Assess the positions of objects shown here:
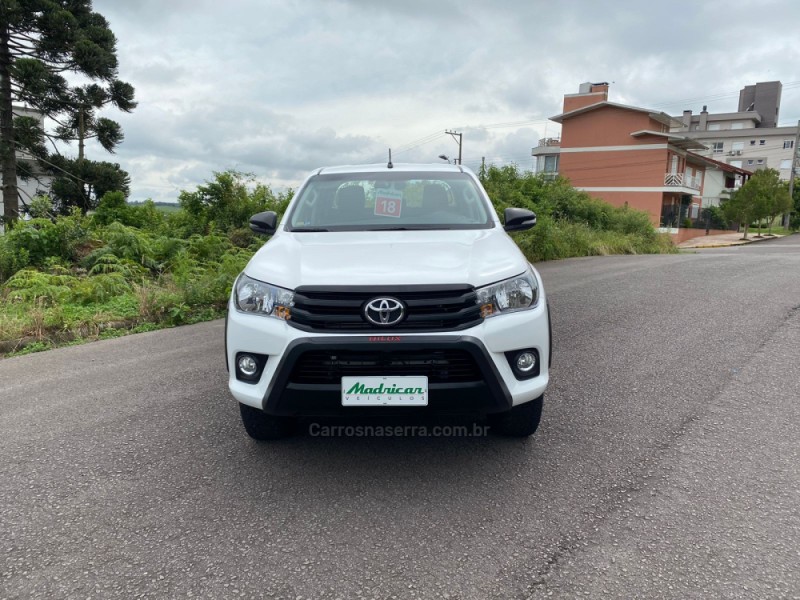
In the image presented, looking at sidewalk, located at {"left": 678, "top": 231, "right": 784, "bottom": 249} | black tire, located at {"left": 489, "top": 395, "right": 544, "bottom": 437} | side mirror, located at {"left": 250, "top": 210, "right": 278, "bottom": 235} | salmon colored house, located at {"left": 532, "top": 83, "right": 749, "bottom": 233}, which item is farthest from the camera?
salmon colored house, located at {"left": 532, "top": 83, "right": 749, "bottom": 233}

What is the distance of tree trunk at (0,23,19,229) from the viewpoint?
15922 millimetres

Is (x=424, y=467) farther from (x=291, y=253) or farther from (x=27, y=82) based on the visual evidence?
(x=27, y=82)

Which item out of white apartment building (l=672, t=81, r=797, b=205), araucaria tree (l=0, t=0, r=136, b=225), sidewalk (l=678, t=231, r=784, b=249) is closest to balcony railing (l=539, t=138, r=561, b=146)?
white apartment building (l=672, t=81, r=797, b=205)

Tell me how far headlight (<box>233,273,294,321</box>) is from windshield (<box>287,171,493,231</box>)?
0.93 m

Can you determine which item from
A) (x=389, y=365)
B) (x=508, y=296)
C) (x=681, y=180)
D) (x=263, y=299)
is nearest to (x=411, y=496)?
(x=389, y=365)

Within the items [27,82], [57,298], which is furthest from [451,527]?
[27,82]

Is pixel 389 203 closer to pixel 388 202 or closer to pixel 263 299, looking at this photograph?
pixel 388 202

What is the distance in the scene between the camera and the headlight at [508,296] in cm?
270

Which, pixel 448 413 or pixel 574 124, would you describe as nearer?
pixel 448 413

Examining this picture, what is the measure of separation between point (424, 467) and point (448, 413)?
52 centimetres

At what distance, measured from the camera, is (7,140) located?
1645cm

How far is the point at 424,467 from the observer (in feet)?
9.91

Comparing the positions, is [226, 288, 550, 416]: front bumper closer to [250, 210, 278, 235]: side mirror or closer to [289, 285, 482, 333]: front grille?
[289, 285, 482, 333]: front grille
